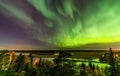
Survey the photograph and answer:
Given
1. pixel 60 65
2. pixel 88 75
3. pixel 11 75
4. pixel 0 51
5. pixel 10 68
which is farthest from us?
pixel 0 51

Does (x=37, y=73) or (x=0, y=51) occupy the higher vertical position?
(x=0, y=51)

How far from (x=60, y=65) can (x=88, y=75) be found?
1307 cm

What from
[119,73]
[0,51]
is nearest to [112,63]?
[119,73]

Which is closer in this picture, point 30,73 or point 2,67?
point 30,73

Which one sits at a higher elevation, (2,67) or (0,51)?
(0,51)

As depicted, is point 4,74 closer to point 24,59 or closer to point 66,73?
point 24,59

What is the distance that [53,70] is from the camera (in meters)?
76.6

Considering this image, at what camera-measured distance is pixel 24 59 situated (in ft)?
349

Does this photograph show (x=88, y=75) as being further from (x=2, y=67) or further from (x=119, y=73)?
(x=2, y=67)

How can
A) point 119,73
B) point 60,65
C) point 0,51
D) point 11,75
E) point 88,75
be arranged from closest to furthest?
point 119,73, point 60,65, point 88,75, point 11,75, point 0,51

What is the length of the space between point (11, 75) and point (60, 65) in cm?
2399

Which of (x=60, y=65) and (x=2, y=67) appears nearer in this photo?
(x=60, y=65)

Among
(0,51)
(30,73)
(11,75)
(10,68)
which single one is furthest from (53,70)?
(0,51)

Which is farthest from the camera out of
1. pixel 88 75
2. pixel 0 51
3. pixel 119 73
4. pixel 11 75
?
pixel 0 51
